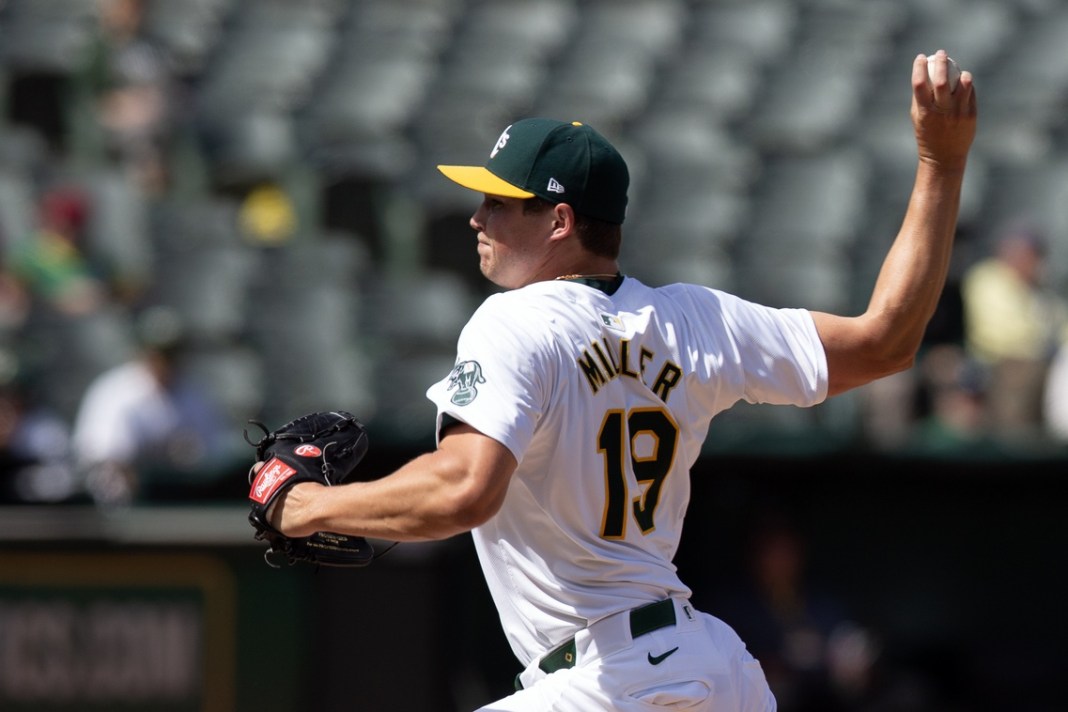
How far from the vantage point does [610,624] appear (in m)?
3.02

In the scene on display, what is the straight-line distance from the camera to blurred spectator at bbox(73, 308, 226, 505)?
736 cm

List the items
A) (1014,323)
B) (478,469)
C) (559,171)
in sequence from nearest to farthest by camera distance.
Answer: (478,469) → (559,171) → (1014,323)

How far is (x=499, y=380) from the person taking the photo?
284cm

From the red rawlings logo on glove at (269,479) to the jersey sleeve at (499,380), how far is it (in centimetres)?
32

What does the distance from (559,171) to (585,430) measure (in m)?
0.53

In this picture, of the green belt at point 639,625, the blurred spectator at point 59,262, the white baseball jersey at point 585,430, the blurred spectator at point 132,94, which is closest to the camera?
the white baseball jersey at point 585,430

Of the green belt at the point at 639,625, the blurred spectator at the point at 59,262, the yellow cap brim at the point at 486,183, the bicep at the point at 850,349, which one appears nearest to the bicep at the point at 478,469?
the green belt at the point at 639,625

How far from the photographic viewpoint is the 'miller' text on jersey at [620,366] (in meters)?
2.99

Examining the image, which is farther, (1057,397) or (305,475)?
(1057,397)

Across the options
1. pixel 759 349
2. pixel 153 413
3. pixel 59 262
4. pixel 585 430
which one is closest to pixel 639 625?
pixel 585 430

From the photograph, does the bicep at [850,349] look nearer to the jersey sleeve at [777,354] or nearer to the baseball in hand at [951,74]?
the jersey sleeve at [777,354]

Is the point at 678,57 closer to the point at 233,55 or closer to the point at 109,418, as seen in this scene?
the point at 233,55

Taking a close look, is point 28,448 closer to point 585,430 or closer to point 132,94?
point 132,94

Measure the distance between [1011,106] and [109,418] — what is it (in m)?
6.47
